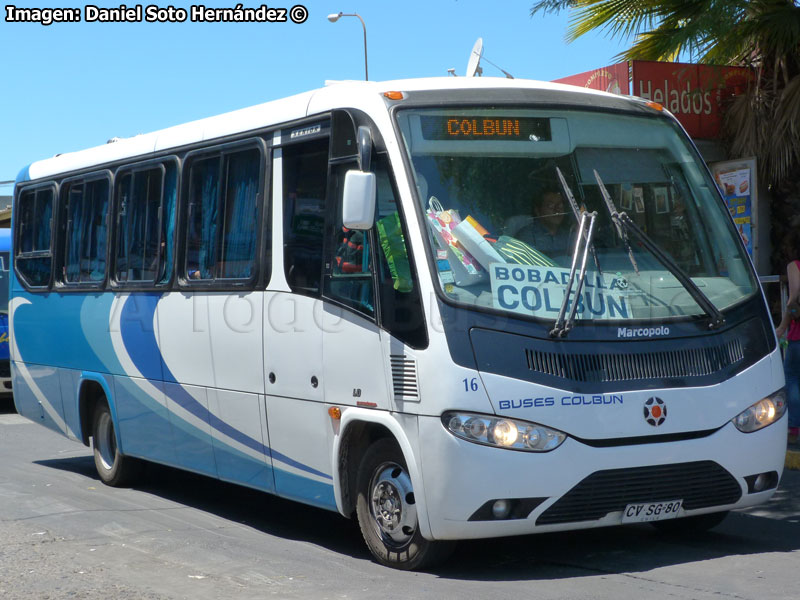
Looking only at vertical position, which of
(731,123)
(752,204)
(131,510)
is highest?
(731,123)

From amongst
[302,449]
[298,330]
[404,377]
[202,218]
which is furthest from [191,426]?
[404,377]

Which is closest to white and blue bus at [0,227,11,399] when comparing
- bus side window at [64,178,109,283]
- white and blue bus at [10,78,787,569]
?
bus side window at [64,178,109,283]

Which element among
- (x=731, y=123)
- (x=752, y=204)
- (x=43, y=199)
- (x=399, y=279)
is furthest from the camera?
(x=731, y=123)

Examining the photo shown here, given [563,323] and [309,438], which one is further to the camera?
[309,438]

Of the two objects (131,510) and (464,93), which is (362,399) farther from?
(131,510)

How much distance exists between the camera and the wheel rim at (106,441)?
428 inches

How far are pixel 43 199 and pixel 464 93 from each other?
250 inches

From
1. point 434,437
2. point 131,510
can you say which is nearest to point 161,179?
point 131,510

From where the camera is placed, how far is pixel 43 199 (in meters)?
12.0

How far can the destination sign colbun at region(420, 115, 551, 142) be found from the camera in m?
6.96

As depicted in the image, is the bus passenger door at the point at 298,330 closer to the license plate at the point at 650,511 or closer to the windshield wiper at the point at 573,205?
the windshield wiper at the point at 573,205

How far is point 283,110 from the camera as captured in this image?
8117mm

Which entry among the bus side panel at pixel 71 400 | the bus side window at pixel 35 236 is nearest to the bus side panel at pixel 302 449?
the bus side panel at pixel 71 400

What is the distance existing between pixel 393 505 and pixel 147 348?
141 inches
